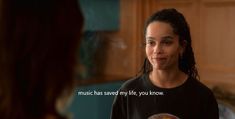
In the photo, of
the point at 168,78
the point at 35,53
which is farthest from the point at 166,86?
the point at 35,53

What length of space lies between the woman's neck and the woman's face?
0.03 feet

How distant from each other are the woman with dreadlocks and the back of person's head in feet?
1.37

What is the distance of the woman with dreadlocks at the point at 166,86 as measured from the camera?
757 millimetres

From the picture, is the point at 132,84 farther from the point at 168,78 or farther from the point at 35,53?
the point at 35,53

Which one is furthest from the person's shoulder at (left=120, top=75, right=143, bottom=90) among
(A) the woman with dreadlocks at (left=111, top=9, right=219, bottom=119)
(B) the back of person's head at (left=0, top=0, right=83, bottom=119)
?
(B) the back of person's head at (left=0, top=0, right=83, bottom=119)

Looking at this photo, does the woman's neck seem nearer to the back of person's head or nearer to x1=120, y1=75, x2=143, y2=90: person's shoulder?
x1=120, y1=75, x2=143, y2=90: person's shoulder

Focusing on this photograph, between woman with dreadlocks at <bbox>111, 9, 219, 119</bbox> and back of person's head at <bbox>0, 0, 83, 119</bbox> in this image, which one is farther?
woman with dreadlocks at <bbox>111, 9, 219, 119</bbox>

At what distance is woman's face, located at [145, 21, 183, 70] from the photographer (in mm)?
757

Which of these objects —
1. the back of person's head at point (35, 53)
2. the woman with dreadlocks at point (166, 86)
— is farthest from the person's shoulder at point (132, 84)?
the back of person's head at point (35, 53)

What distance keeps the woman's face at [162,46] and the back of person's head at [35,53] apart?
41 centimetres

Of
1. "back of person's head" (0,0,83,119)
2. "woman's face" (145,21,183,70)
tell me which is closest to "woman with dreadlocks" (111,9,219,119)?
"woman's face" (145,21,183,70)

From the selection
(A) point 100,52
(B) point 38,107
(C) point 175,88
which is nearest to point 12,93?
(B) point 38,107

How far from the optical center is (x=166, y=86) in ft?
2.52

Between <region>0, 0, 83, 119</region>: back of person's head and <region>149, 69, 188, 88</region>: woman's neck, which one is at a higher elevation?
<region>0, 0, 83, 119</region>: back of person's head
